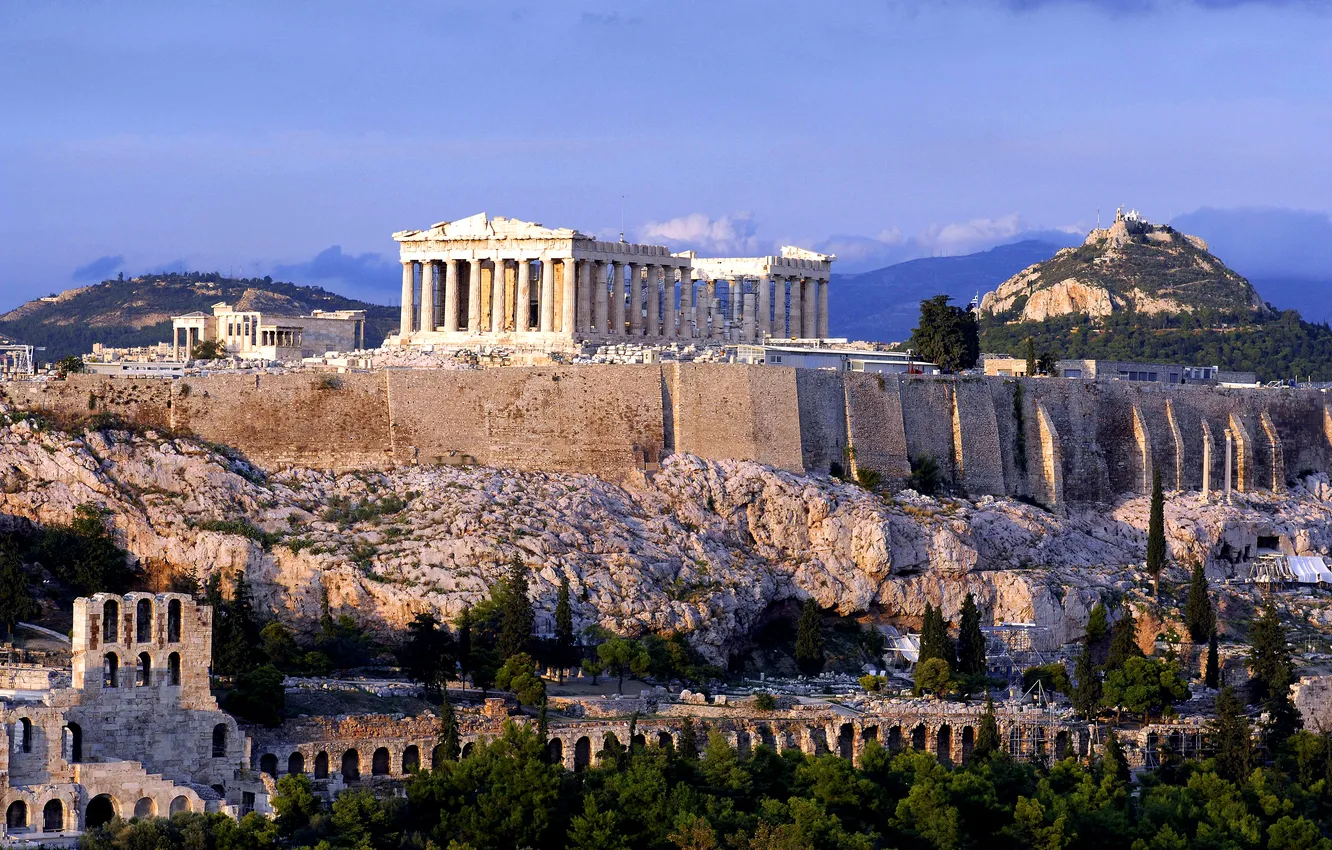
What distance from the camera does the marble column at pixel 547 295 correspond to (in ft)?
296

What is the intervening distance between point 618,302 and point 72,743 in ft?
139

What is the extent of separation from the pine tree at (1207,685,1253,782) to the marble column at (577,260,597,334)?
93.3ft

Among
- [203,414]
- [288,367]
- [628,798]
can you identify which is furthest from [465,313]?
[628,798]

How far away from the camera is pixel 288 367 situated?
85.1 m

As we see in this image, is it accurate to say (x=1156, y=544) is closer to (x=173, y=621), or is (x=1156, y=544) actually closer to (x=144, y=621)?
(x=173, y=621)

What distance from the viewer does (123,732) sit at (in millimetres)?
54875

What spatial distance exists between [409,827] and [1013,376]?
44.9 meters

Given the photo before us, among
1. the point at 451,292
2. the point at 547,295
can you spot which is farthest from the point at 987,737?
the point at 451,292

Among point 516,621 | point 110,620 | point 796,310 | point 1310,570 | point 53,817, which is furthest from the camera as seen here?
point 796,310

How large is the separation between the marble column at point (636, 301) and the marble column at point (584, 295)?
2.62m

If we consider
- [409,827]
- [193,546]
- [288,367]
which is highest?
[288,367]

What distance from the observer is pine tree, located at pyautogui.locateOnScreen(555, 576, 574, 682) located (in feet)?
230

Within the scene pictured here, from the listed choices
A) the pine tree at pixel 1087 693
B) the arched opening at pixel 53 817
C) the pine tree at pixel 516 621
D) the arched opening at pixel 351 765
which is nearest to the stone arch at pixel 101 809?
the arched opening at pixel 53 817

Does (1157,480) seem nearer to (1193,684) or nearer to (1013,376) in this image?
(1013,376)
